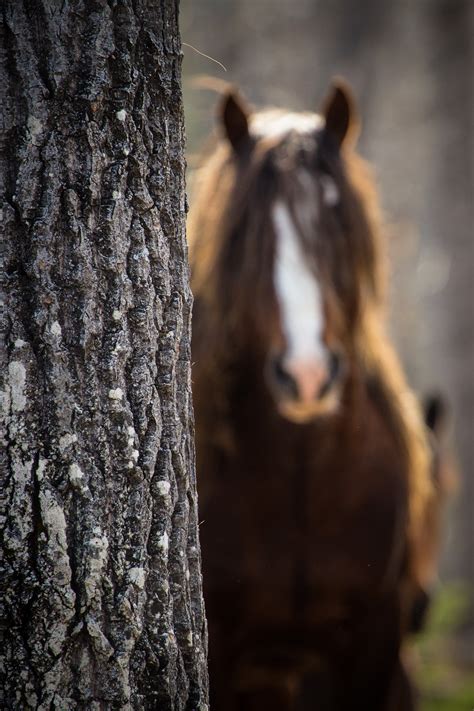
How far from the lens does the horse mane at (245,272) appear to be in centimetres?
232

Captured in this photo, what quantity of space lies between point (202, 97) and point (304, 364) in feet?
12.8

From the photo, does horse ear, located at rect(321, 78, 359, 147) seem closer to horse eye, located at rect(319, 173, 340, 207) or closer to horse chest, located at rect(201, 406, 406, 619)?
horse eye, located at rect(319, 173, 340, 207)

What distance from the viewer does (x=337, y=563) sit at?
2527mm

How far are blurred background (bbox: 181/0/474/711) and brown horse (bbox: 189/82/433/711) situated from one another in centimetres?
426

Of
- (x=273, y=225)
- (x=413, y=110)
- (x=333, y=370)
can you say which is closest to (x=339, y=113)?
(x=273, y=225)

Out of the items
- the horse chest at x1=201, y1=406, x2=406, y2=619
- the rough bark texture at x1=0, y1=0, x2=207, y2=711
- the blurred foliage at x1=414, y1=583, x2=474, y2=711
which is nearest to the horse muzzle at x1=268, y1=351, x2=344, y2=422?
the horse chest at x1=201, y1=406, x2=406, y2=619

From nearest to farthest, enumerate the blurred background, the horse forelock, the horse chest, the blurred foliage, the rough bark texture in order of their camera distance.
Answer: the rough bark texture
the horse forelock
the horse chest
the blurred foliage
the blurred background

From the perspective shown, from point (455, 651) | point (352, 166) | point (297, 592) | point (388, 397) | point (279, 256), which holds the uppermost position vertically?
point (352, 166)

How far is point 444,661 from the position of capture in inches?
226

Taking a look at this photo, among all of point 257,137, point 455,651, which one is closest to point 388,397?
point 257,137

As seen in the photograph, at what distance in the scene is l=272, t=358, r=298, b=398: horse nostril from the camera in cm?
216

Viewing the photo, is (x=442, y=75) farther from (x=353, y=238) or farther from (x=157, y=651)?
(x=157, y=651)

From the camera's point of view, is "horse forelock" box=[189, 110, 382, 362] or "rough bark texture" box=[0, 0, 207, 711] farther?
"horse forelock" box=[189, 110, 382, 362]

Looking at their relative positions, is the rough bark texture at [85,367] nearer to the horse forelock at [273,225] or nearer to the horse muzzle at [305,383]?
the horse muzzle at [305,383]
